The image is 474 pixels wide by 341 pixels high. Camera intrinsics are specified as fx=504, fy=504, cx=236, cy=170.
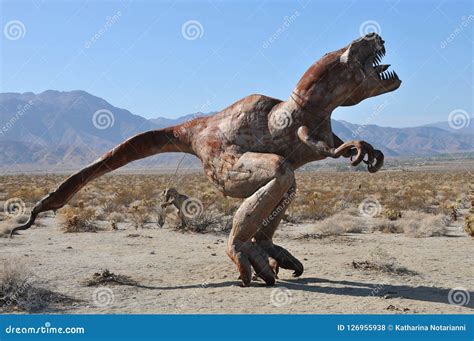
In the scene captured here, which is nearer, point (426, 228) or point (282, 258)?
point (282, 258)

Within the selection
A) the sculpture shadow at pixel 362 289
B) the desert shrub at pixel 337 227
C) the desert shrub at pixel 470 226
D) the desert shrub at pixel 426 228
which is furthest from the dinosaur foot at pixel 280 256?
the desert shrub at pixel 470 226

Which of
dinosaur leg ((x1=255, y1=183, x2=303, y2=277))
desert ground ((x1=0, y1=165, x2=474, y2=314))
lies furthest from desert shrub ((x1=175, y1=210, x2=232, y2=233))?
dinosaur leg ((x1=255, y1=183, x2=303, y2=277))

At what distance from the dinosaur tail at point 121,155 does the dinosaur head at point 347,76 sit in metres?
2.17

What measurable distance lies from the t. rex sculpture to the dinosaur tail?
22.0 inches

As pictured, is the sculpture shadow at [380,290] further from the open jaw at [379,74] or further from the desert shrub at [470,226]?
the desert shrub at [470,226]

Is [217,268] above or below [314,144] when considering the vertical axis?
below

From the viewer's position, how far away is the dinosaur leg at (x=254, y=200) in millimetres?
6566

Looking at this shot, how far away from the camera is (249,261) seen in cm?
691

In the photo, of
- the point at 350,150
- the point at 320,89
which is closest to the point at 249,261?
the point at 350,150

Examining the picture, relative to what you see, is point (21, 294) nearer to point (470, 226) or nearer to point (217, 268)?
point (217, 268)

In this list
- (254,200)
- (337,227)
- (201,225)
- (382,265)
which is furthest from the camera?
(201,225)

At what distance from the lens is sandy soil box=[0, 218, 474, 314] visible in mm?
6180

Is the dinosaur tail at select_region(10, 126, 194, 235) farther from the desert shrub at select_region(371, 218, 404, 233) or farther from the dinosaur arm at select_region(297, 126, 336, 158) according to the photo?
the desert shrub at select_region(371, 218, 404, 233)

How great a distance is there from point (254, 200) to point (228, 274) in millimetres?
1795
